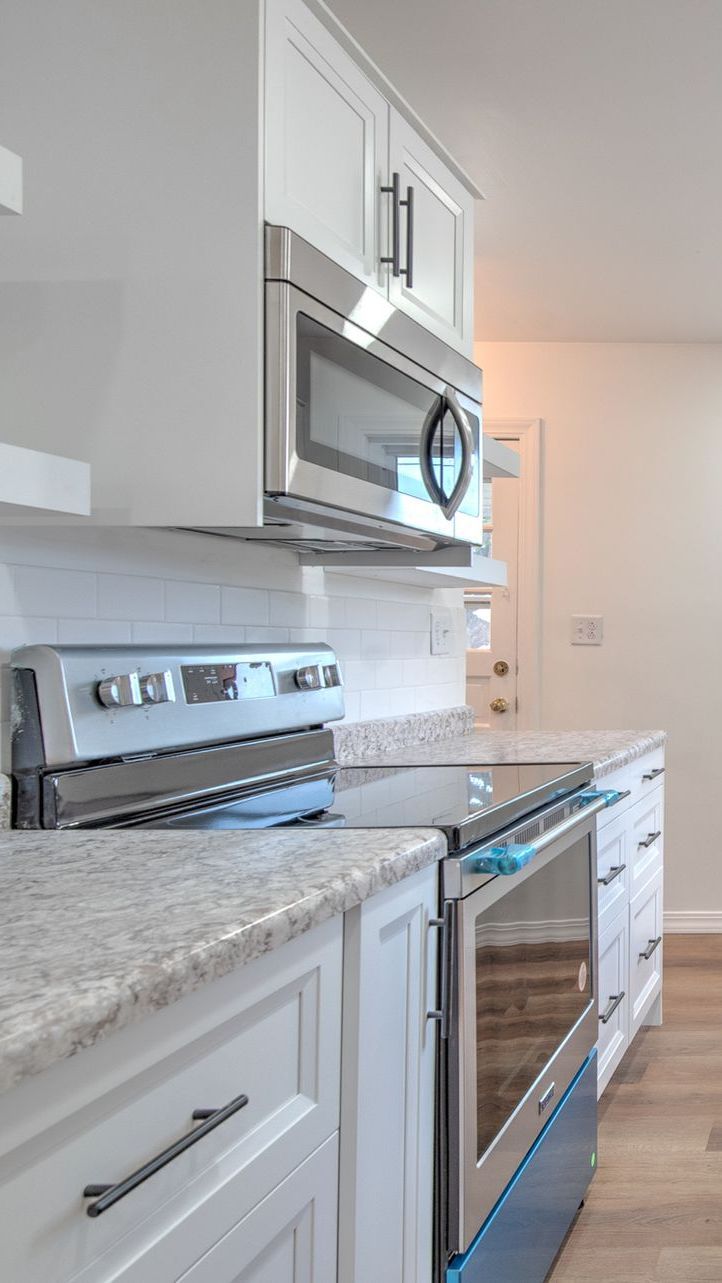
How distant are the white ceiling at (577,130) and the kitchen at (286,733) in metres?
0.02

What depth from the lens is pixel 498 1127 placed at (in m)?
1.58

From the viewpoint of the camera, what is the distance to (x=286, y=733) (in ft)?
6.89

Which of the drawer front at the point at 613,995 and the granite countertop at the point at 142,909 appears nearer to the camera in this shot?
the granite countertop at the point at 142,909

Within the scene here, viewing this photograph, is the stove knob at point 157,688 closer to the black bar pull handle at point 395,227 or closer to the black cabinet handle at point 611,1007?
the black bar pull handle at point 395,227

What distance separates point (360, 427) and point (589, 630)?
3041mm

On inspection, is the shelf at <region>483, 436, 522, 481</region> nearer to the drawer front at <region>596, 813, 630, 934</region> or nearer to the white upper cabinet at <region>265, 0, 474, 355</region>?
the white upper cabinet at <region>265, 0, 474, 355</region>

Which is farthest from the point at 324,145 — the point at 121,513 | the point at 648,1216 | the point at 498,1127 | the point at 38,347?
the point at 648,1216

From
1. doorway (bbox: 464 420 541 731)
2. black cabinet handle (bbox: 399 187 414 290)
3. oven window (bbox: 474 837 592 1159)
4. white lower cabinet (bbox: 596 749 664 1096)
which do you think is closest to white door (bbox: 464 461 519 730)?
doorway (bbox: 464 420 541 731)

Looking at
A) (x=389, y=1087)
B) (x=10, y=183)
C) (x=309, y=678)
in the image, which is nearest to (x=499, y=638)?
(x=309, y=678)

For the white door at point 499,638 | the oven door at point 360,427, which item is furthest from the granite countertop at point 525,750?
the white door at point 499,638

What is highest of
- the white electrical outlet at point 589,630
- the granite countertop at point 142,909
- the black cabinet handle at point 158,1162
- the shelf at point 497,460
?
the shelf at point 497,460

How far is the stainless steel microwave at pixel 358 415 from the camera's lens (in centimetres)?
155

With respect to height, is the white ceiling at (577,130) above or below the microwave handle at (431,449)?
above

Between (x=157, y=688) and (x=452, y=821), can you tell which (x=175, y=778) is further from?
(x=452, y=821)
